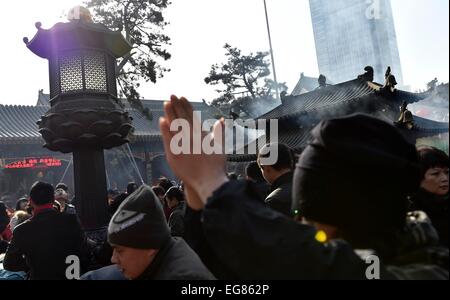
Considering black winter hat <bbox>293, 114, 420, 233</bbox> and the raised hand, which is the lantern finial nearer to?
the raised hand

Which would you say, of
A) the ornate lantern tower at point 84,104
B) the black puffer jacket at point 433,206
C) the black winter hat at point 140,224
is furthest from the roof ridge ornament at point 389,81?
the black winter hat at point 140,224

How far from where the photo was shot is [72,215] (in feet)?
9.64

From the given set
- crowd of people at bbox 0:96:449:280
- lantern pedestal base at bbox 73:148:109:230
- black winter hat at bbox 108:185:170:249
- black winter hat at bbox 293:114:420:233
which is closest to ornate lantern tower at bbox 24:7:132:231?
lantern pedestal base at bbox 73:148:109:230

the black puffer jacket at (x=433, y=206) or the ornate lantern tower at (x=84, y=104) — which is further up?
the ornate lantern tower at (x=84, y=104)

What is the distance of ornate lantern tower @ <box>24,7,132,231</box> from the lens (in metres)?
3.20

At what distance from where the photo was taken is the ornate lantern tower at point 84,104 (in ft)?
10.5

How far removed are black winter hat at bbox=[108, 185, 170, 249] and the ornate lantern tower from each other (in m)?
1.64

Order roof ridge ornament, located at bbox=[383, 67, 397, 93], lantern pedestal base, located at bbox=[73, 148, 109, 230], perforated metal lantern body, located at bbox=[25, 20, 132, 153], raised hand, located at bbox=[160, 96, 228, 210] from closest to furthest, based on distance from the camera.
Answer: raised hand, located at bbox=[160, 96, 228, 210] → perforated metal lantern body, located at bbox=[25, 20, 132, 153] → lantern pedestal base, located at bbox=[73, 148, 109, 230] → roof ridge ornament, located at bbox=[383, 67, 397, 93]

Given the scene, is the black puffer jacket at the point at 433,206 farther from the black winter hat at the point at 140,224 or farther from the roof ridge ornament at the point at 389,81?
the roof ridge ornament at the point at 389,81

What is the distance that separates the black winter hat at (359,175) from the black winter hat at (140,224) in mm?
942

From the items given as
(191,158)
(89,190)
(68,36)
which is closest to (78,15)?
(68,36)

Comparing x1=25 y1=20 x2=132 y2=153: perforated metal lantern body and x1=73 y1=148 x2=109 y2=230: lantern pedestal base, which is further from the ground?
x1=25 y1=20 x2=132 y2=153: perforated metal lantern body

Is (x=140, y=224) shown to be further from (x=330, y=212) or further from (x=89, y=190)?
(x=89, y=190)
